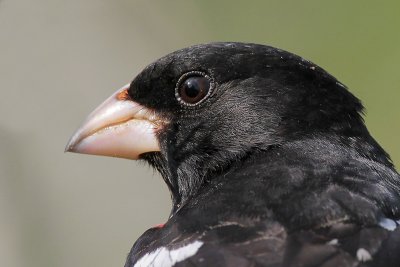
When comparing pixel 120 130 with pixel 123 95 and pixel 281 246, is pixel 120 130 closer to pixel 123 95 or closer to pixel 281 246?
pixel 123 95

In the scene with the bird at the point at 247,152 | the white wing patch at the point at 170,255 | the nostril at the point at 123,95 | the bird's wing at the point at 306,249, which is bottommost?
the bird's wing at the point at 306,249

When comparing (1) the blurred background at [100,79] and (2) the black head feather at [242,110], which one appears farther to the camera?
(1) the blurred background at [100,79]

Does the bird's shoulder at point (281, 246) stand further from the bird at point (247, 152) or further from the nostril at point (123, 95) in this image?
the nostril at point (123, 95)

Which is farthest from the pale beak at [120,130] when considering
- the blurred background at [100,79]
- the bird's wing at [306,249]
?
the blurred background at [100,79]

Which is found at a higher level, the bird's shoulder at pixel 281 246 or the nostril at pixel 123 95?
the nostril at pixel 123 95

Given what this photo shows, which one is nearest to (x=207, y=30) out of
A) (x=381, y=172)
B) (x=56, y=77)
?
(x=56, y=77)

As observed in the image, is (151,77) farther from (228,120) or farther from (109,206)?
(109,206)

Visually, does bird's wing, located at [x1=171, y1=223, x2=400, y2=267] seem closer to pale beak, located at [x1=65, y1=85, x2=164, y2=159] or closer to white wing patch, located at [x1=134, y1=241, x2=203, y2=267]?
white wing patch, located at [x1=134, y1=241, x2=203, y2=267]
